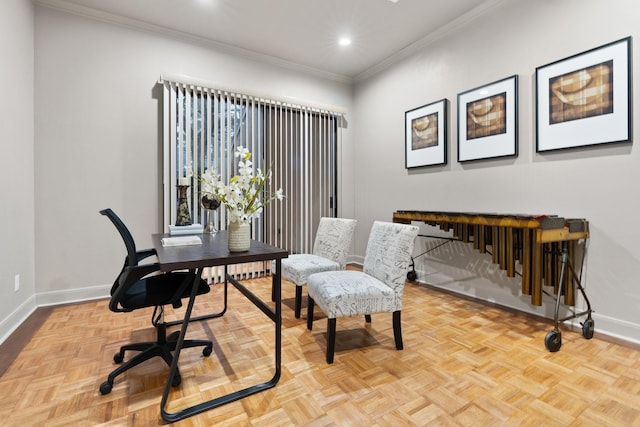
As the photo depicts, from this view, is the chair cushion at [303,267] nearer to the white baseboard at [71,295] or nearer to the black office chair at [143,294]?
the black office chair at [143,294]

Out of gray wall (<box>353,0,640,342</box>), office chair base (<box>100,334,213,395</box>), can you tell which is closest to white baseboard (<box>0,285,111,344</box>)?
office chair base (<box>100,334,213,395</box>)

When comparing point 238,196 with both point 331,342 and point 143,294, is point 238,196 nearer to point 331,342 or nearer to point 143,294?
point 143,294

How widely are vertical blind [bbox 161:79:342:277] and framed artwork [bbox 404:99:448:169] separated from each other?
1.24 m

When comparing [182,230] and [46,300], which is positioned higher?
[182,230]

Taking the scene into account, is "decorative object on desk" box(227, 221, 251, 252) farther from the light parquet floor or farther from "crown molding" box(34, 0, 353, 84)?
"crown molding" box(34, 0, 353, 84)

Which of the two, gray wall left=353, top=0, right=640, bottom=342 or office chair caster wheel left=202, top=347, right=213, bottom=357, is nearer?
office chair caster wheel left=202, top=347, right=213, bottom=357

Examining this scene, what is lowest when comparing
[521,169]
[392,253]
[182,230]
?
[392,253]

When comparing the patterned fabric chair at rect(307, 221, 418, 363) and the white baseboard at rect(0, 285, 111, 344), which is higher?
the patterned fabric chair at rect(307, 221, 418, 363)

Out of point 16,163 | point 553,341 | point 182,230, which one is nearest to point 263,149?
point 182,230

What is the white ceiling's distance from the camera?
3.09m

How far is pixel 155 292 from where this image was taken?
1801 millimetres

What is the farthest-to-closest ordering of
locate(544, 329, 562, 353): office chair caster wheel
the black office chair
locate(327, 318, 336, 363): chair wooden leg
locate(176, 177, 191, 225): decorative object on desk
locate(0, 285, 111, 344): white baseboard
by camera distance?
1. locate(176, 177, 191, 225): decorative object on desk
2. locate(0, 285, 111, 344): white baseboard
3. locate(544, 329, 562, 353): office chair caster wheel
4. locate(327, 318, 336, 363): chair wooden leg
5. the black office chair

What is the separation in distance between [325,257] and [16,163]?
270 cm

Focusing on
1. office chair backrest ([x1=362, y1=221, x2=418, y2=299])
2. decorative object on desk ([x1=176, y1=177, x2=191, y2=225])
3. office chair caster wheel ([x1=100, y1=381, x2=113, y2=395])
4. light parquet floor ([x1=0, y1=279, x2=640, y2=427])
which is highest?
decorative object on desk ([x1=176, y1=177, x2=191, y2=225])
